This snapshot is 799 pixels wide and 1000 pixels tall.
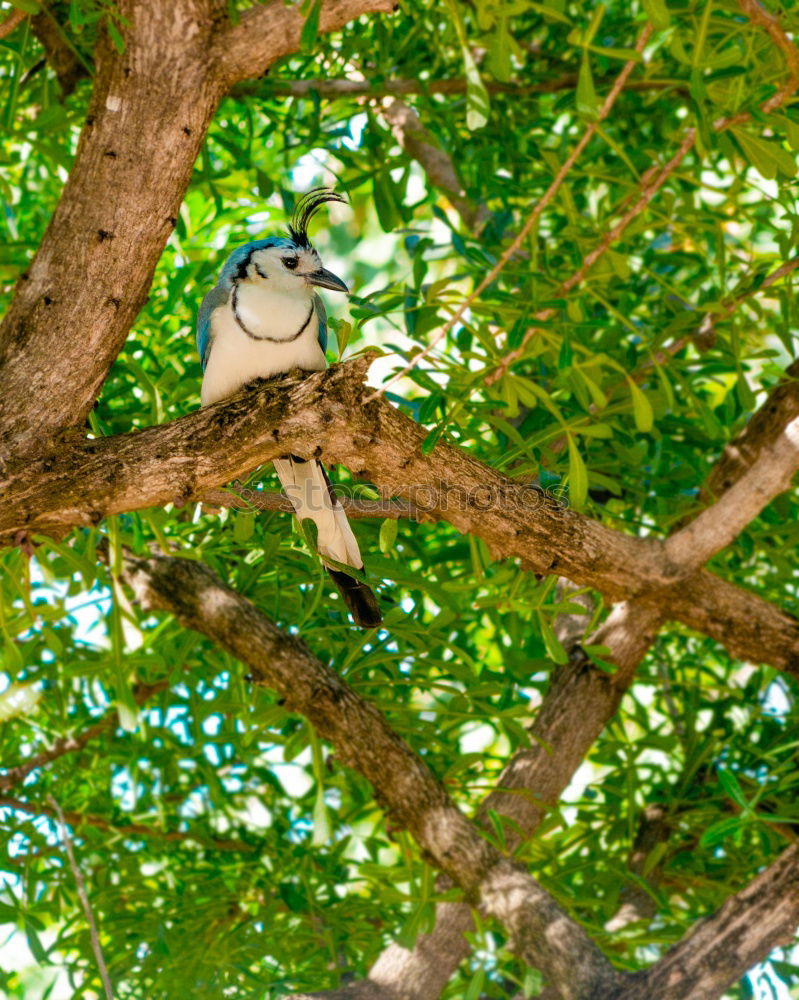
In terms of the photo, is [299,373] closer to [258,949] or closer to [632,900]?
[258,949]

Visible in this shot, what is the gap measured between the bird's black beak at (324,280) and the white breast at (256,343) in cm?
3

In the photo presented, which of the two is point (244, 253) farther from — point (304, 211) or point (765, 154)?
point (765, 154)

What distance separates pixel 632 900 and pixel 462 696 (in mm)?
545

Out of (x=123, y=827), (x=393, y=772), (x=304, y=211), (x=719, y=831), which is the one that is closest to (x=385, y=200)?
(x=304, y=211)

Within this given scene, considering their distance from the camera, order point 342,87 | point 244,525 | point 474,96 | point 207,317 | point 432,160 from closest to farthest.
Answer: point 474,96 < point 244,525 < point 207,317 < point 342,87 < point 432,160

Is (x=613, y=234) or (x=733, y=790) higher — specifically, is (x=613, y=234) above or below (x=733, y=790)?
above

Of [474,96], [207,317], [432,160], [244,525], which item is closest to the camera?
[474,96]

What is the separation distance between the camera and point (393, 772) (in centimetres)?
123

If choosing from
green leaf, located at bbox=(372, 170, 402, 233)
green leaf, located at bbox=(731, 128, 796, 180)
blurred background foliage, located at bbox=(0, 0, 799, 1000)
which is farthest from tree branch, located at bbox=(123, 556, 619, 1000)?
green leaf, located at bbox=(731, 128, 796, 180)

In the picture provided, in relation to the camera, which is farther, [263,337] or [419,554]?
[419,554]

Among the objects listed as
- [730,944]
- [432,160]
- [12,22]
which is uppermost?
[432,160]

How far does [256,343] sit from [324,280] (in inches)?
4.6

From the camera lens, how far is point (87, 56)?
1292mm

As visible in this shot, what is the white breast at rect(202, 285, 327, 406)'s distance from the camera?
3.68ft
